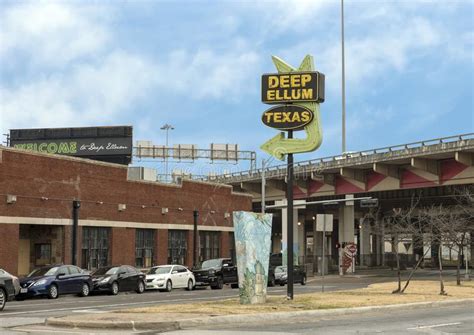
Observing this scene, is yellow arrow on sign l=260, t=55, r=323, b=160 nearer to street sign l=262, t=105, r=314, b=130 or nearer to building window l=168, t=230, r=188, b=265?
street sign l=262, t=105, r=314, b=130

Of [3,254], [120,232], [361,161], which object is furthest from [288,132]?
[361,161]

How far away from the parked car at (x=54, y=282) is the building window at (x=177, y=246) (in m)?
18.6

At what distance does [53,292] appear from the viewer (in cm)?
3131

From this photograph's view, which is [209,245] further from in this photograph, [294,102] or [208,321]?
[208,321]

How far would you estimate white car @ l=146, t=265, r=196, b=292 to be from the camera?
39156mm

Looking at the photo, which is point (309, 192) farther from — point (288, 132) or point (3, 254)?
point (288, 132)

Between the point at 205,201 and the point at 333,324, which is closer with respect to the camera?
the point at 333,324

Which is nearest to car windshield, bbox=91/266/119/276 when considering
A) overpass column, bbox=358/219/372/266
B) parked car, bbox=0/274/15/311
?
parked car, bbox=0/274/15/311

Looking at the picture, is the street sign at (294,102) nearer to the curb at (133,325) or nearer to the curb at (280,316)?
the curb at (280,316)

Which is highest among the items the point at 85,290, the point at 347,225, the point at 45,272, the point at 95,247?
the point at 347,225

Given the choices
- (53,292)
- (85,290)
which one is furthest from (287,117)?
(85,290)

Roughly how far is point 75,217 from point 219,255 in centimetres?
1795

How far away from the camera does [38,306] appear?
25.6 metres

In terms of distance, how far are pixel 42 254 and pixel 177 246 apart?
12661 millimetres
